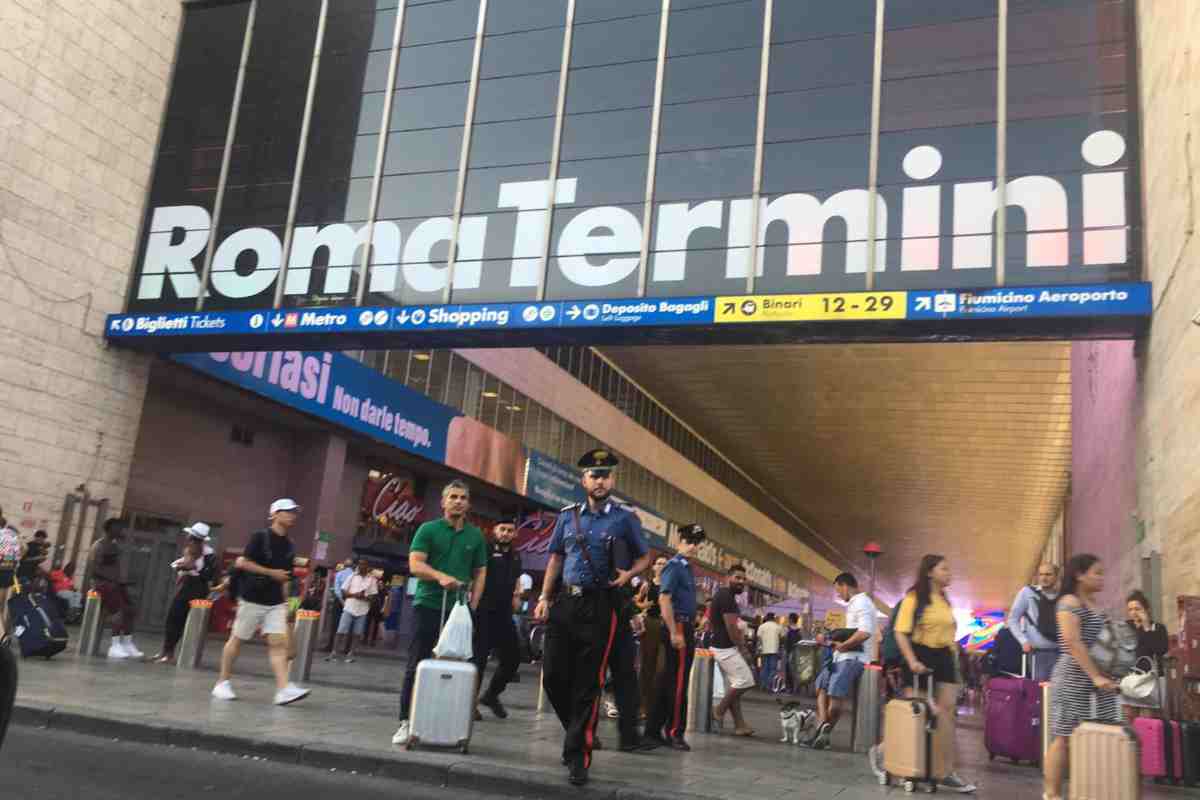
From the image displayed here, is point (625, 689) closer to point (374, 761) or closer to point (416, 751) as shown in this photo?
point (416, 751)

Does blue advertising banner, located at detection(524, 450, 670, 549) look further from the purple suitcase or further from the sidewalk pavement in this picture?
the sidewalk pavement

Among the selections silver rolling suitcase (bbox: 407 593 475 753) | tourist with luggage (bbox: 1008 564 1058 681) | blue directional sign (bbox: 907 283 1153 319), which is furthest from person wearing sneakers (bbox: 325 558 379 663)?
tourist with luggage (bbox: 1008 564 1058 681)

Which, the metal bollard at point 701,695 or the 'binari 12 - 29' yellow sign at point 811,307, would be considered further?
the 'binari 12 - 29' yellow sign at point 811,307

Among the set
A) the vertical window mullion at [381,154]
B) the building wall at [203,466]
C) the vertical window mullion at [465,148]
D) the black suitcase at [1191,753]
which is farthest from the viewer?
the building wall at [203,466]

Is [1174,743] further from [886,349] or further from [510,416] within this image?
[510,416]

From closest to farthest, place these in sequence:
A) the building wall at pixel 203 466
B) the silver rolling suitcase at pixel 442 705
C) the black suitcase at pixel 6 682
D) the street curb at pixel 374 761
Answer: the black suitcase at pixel 6 682 → the street curb at pixel 374 761 → the silver rolling suitcase at pixel 442 705 → the building wall at pixel 203 466

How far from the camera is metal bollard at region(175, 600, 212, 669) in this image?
37.6ft

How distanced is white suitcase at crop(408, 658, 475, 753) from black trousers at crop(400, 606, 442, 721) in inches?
16.8

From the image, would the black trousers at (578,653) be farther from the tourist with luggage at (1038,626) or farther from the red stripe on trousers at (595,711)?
the tourist with luggage at (1038,626)

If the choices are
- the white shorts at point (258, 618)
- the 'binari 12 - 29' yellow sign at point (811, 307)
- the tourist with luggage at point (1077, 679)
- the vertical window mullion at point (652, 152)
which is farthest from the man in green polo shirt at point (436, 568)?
the vertical window mullion at point (652, 152)

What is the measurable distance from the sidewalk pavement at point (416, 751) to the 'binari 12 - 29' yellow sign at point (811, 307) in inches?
219

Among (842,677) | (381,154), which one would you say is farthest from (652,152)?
(842,677)

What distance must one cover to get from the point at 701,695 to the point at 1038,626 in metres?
3.34

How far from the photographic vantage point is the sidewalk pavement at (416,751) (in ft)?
19.5
